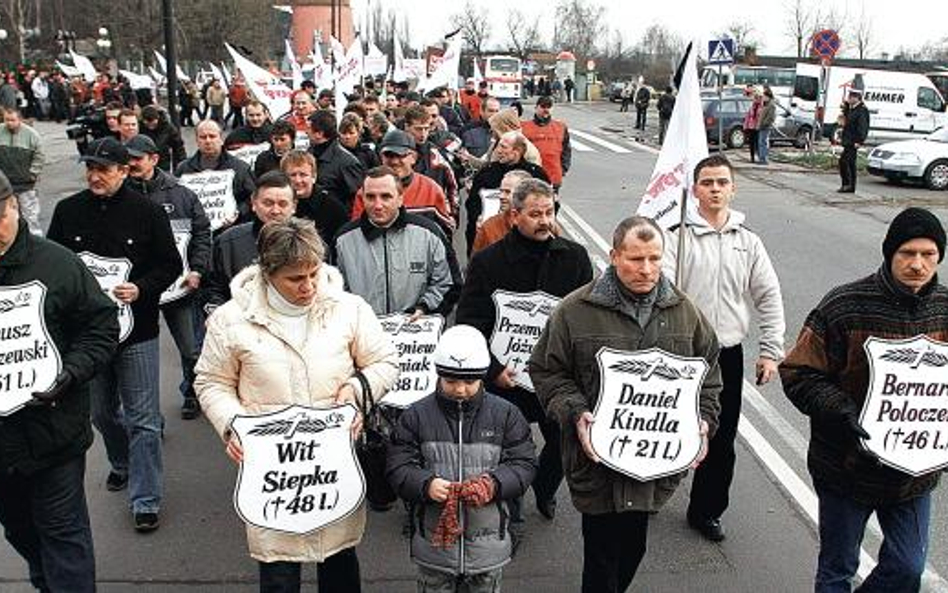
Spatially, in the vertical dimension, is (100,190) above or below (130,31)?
below

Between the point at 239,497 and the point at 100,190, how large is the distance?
2127mm

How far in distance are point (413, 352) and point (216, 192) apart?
10.6 feet

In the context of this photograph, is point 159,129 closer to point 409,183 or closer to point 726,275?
point 409,183

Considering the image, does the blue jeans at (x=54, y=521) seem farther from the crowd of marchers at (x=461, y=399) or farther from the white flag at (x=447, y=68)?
the white flag at (x=447, y=68)

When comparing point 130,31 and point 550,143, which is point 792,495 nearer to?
point 550,143

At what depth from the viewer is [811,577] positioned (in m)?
4.60

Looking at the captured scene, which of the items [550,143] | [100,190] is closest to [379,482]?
[100,190]

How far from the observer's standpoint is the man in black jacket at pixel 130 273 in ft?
15.8

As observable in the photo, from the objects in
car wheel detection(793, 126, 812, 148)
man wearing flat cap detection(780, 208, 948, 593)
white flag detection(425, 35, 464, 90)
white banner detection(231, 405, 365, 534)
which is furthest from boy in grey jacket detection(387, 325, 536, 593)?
car wheel detection(793, 126, 812, 148)

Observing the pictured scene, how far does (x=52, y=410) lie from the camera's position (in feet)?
12.1

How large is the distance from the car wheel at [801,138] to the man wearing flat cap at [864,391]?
2792cm

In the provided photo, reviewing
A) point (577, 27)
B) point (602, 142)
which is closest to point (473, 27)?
point (577, 27)

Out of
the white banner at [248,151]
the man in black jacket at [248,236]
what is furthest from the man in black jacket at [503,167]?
the man in black jacket at [248,236]

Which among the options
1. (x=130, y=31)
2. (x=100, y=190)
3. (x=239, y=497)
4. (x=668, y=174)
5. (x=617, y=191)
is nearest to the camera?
(x=239, y=497)
